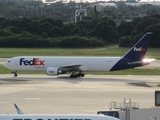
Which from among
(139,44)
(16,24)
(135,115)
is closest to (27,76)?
(139,44)

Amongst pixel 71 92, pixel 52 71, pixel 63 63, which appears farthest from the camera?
pixel 63 63

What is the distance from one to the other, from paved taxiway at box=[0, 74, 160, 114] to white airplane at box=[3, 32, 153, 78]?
1.29 m

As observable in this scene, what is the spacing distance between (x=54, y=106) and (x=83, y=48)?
95395mm

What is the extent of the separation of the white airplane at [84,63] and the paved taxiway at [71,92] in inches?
50.9

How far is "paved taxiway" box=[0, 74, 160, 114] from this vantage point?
5347 cm

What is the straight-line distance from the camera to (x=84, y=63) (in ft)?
269

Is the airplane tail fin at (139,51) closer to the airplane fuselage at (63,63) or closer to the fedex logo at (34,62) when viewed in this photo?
the airplane fuselage at (63,63)

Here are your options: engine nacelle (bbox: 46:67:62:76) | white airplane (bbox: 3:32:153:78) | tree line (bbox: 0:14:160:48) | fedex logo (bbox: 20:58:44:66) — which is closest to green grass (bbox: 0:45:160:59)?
tree line (bbox: 0:14:160:48)

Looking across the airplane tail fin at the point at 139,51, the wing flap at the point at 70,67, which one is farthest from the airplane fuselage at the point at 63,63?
the airplane tail fin at the point at 139,51

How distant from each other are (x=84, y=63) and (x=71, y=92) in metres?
18.2

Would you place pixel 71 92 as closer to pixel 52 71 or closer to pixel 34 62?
pixel 52 71

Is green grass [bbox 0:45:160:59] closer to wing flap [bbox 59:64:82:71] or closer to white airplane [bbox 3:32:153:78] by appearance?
white airplane [bbox 3:32:153:78]

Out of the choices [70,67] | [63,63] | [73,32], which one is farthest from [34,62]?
[73,32]

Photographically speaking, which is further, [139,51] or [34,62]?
[34,62]
